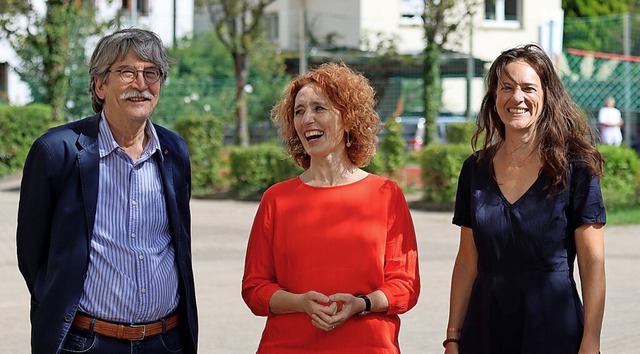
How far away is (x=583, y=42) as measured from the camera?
99.3 feet

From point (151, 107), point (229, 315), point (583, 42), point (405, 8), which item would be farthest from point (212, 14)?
point (151, 107)

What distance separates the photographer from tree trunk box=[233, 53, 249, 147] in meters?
26.7

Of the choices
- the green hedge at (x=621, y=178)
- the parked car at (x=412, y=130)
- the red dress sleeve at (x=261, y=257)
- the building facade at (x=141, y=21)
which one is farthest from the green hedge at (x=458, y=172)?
the building facade at (x=141, y=21)

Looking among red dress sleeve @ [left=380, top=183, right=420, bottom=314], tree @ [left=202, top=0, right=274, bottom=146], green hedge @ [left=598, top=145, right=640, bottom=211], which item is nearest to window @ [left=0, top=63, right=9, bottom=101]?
tree @ [left=202, top=0, right=274, bottom=146]

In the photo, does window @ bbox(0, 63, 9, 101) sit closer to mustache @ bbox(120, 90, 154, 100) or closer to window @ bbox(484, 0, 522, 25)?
window @ bbox(484, 0, 522, 25)

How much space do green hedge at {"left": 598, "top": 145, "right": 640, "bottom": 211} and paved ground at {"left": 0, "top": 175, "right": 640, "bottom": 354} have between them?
1.60 meters

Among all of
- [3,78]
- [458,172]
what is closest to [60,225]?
[458,172]

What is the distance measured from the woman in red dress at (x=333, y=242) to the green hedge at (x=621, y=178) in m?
14.3

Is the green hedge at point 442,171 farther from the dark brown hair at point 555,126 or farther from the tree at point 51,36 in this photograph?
the dark brown hair at point 555,126

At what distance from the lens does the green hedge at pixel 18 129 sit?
26.1 meters

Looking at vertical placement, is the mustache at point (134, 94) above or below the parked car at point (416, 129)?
above

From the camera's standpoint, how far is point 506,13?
43938 mm

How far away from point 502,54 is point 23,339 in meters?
5.63

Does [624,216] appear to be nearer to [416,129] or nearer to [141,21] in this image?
[416,129]
